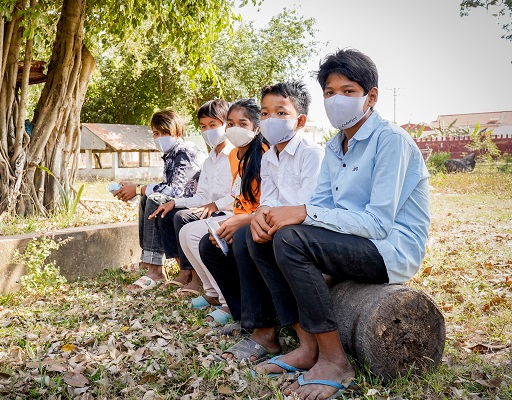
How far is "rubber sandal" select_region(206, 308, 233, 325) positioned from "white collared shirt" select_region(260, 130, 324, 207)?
33.7 inches

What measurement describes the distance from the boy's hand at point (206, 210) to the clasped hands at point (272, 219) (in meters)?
1.54

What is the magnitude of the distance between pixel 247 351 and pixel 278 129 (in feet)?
4.26

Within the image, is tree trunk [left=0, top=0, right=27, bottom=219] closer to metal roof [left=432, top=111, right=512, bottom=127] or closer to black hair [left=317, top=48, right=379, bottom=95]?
black hair [left=317, top=48, right=379, bottom=95]

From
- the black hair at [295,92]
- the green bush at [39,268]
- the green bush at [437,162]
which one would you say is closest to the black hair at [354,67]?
the black hair at [295,92]

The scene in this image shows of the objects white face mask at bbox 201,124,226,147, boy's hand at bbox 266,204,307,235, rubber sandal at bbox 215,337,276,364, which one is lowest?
rubber sandal at bbox 215,337,276,364

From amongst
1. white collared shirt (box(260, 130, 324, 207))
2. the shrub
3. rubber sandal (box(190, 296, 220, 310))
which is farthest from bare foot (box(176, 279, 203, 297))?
the shrub

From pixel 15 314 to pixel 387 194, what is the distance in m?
2.99

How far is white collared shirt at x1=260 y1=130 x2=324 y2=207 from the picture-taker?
3.33 m

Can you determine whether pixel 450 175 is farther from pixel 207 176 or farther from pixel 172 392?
pixel 172 392

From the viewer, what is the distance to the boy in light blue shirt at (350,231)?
104 inches

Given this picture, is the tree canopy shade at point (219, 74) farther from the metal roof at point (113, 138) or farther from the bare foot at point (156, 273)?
the bare foot at point (156, 273)

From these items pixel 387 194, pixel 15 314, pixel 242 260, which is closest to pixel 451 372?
pixel 387 194

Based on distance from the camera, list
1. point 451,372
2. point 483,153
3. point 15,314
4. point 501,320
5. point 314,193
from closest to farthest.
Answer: point 451,372
point 314,193
point 501,320
point 15,314
point 483,153

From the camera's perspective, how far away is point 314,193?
3.12m
